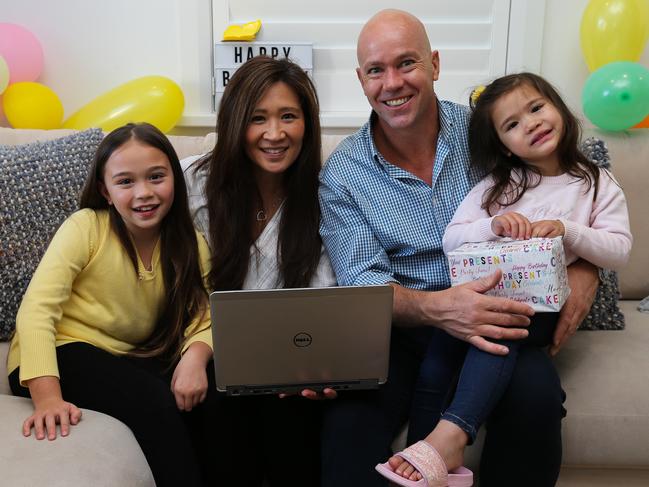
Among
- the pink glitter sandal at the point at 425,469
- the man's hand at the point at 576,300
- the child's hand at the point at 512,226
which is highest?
the child's hand at the point at 512,226

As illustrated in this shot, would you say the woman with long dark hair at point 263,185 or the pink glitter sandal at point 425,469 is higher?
the woman with long dark hair at point 263,185

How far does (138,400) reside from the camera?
4.43ft

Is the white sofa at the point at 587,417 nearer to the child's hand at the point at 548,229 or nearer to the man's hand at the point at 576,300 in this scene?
the man's hand at the point at 576,300

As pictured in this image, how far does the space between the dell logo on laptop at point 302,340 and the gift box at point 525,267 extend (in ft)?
1.23

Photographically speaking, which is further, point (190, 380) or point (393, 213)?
point (393, 213)

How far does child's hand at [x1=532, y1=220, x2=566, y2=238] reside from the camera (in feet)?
4.58

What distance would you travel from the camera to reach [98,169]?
1529 mm

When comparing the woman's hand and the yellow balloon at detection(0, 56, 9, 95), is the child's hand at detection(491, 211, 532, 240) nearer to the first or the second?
the woman's hand

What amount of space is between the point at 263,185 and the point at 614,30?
1.27 meters

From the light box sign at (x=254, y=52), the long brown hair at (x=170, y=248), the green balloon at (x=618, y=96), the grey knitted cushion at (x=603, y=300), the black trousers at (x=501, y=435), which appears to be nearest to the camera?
the black trousers at (x=501, y=435)

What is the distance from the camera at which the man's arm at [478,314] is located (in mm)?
1354

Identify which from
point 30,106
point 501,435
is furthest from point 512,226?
point 30,106

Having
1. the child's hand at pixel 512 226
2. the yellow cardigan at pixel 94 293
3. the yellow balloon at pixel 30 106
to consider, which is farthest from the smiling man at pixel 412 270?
the yellow balloon at pixel 30 106

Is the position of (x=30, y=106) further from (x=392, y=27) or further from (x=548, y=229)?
(x=548, y=229)
